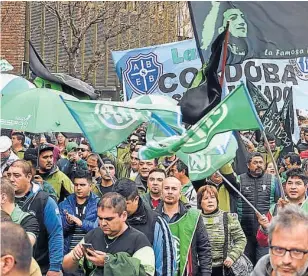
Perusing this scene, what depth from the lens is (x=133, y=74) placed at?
14.2 metres

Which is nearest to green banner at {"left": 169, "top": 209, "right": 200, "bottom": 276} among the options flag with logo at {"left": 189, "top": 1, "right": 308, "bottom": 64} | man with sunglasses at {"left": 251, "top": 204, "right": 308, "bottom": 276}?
man with sunglasses at {"left": 251, "top": 204, "right": 308, "bottom": 276}

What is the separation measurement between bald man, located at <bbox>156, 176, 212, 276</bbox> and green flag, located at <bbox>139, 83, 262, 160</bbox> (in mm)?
381

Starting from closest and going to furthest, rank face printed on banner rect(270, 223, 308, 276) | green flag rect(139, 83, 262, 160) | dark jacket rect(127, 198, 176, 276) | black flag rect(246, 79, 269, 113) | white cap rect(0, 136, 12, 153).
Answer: face printed on banner rect(270, 223, 308, 276) → dark jacket rect(127, 198, 176, 276) → green flag rect(139, 83, 262, 160) → white cap rect(0, 136, 12, 153) → black flag rect(246, 79, 269, 113)

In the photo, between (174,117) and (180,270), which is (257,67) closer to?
(174,117)

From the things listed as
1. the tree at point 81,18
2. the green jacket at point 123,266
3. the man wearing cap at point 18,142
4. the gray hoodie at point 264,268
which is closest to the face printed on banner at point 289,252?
the gray hoodie at point 264,268

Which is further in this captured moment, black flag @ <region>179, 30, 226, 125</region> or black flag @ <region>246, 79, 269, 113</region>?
black flag @ <region>246, 79, 269, 113</region>

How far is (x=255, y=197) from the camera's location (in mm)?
8570

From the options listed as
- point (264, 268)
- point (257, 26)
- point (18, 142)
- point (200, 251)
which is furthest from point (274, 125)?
point (264, 268)

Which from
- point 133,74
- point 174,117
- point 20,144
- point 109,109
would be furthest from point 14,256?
point 133,74

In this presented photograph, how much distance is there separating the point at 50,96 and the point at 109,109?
10.1 ft

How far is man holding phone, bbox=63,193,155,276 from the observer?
5.09 metres

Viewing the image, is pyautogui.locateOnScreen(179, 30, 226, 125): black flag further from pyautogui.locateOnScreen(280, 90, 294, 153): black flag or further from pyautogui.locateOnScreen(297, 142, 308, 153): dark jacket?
pyautogui.locateOnScreen(280, 90, 294, 153): black flag

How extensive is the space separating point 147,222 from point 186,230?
0.71 metres

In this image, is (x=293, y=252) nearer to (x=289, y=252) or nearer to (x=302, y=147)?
(x=289, y=252)
